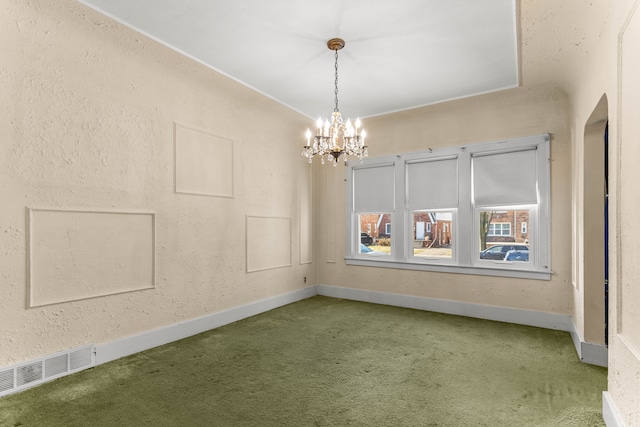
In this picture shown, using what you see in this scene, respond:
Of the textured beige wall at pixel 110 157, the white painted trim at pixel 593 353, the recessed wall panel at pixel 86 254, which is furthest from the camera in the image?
the white painted trim at pixel 593 353

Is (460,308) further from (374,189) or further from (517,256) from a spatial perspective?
(374,189)

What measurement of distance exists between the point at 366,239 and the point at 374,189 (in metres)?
0.86

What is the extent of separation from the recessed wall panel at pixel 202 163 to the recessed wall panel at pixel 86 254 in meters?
0.60

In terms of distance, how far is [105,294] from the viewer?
3.02 m

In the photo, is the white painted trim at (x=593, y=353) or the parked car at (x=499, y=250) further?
the parked car at (x=499, y=250)

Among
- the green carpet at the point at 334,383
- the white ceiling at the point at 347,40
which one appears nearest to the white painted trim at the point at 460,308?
the green carpet at the point at 334,383

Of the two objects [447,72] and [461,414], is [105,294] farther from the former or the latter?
[447,72]

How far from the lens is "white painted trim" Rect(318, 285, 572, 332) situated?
4.02 metres

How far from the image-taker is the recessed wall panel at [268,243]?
15.0 feet

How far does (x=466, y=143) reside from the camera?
4.62 meters

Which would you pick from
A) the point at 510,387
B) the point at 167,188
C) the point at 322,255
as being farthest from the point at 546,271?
the point at 167,188

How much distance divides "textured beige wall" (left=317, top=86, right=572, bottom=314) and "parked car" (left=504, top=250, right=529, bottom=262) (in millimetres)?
280

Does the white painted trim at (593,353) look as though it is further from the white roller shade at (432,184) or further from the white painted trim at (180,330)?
the white painted trim at (180,330)

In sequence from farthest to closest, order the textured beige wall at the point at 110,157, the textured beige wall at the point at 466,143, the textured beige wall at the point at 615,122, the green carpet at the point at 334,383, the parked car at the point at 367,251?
the parked car at the point at 367,251 < the textured beige wall at the point at 466,143 < the textured beige wall at the point at 110,157 < the green carpet at the point at 334,383 < the textured beige wall at the point at 615,122
